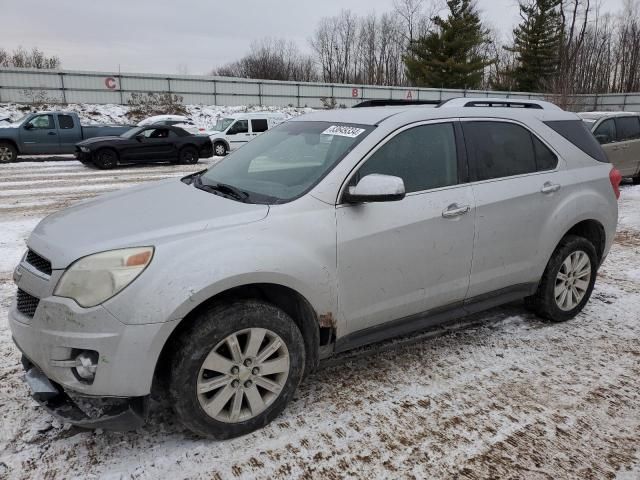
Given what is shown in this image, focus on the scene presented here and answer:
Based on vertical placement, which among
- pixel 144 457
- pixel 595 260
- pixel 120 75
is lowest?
pixel 144 457

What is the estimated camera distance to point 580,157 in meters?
4.08

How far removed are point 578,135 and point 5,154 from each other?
17847 mm

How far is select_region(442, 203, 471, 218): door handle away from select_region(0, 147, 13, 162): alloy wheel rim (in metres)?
17.6

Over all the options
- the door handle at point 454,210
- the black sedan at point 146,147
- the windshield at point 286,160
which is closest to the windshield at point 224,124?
the black sedan at point 146,147

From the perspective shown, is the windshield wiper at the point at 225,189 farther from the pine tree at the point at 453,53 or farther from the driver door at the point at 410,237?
the pine tree at the point at 453,53

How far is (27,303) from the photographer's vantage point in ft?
8.41

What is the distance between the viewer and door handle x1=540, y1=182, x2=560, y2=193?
3.78 metres

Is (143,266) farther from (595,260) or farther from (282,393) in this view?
(595,260)

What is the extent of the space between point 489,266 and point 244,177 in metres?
1.89

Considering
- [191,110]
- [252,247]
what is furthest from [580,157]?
[191,110]

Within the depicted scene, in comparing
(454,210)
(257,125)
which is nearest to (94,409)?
(454,210)

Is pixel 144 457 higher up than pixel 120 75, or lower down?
lower down

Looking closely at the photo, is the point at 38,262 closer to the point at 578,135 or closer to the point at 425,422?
the point at 425,422

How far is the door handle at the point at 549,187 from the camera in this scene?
378cm
